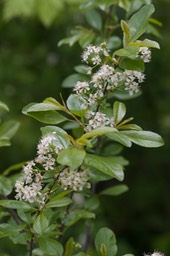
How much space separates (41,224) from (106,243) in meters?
0.19

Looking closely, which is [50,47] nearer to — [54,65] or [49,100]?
[54,65]

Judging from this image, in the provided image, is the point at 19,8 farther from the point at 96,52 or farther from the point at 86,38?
the point at 96,52

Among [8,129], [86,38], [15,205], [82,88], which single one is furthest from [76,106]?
[86,38]

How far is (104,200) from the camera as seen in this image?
11.9ft

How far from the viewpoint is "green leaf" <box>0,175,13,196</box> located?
1.43m

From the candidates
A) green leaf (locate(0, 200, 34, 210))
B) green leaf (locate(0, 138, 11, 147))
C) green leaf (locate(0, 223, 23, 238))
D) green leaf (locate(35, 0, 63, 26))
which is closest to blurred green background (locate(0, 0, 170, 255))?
green leaf (locate(35, 0, 63, 26))

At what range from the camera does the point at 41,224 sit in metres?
1.13

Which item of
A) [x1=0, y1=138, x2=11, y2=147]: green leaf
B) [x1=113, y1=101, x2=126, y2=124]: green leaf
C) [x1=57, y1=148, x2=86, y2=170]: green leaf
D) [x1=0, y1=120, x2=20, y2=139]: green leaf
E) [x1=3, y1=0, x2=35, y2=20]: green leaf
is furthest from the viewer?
[x1=3, y1=0, x2=35, y2=20]: green leaf

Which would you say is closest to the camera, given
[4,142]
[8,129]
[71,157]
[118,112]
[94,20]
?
[71,157]

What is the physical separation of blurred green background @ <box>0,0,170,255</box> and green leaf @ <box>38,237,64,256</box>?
70.2 inches

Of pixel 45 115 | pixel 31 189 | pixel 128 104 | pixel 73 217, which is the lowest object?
pixel 128 104

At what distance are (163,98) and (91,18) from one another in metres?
1.57

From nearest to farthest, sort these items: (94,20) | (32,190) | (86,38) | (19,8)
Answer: (32,190) < (86,38) < (94,20) < (19,8)

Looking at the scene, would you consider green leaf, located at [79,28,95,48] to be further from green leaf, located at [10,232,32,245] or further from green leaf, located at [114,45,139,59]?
green leaf, located at [10,232,32,245]
